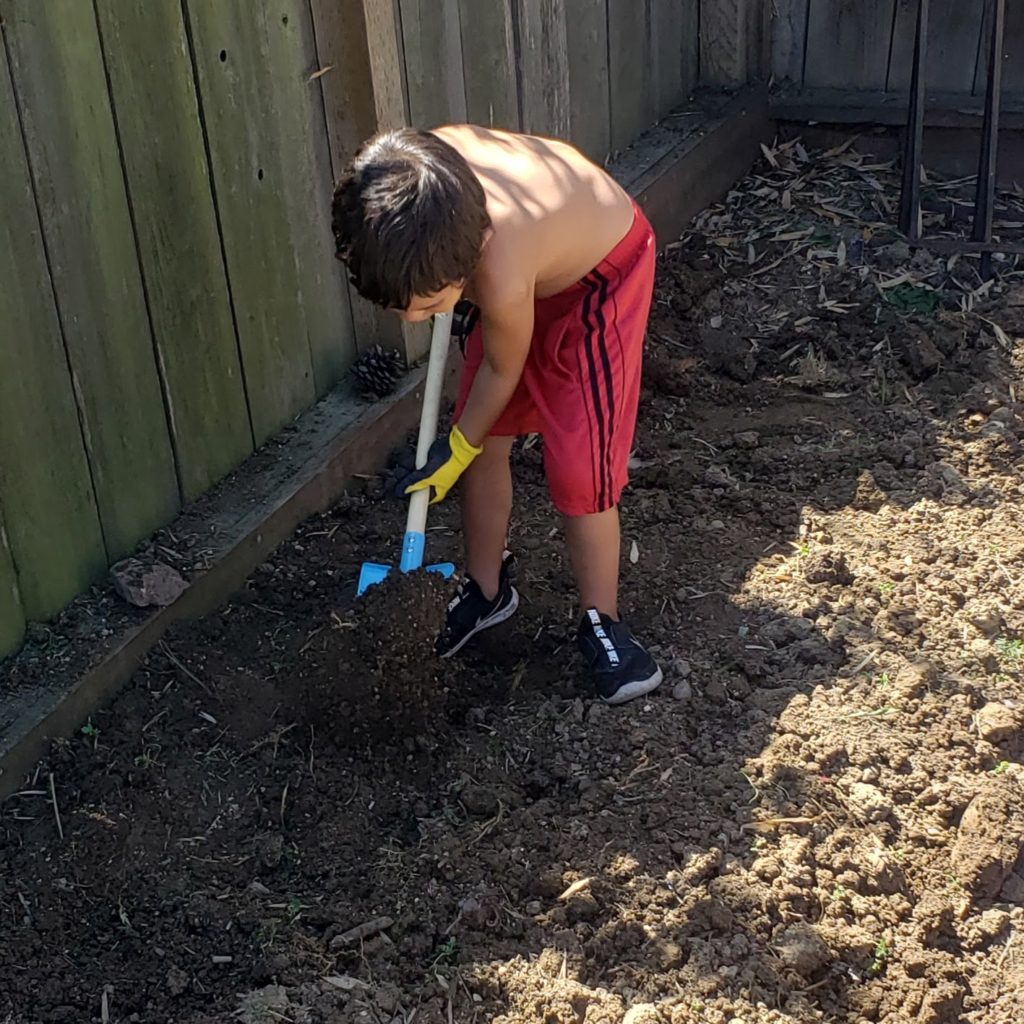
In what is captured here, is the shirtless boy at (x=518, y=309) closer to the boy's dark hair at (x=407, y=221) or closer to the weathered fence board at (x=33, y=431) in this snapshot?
the boy's dark hair at (x=407, y=221)

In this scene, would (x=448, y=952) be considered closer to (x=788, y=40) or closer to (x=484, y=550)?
(x=484, y=550)

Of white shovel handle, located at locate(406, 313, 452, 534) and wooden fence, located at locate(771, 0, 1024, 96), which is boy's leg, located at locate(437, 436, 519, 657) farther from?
wooden fence, located at locate(771, 0, 1024, 96)

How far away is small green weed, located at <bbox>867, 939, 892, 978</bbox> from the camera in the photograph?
2.40 meters

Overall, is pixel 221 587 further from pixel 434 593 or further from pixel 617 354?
pixel 617 354

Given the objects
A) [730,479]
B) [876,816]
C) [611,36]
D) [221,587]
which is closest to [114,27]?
[221,587]

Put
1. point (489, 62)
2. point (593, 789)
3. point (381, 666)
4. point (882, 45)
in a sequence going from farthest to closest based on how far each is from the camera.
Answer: point (882, 45)
point (489, 62)
point (381, 666)
point (593, 789)

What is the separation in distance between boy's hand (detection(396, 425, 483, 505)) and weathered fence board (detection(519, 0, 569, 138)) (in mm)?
1871

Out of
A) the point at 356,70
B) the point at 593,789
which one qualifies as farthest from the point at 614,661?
the point at 356,70

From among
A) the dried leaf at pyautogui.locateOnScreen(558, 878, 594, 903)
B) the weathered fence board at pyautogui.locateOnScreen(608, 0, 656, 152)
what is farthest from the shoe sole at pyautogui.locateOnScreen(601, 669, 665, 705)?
the weathered fence board at pyautogui.locateOnScreen(608, 0, 656, 152)

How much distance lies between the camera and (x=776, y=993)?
2.32 metres

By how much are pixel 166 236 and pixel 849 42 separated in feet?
11.7

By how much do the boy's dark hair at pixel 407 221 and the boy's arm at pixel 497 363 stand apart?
159 millimetres

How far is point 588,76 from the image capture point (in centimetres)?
486

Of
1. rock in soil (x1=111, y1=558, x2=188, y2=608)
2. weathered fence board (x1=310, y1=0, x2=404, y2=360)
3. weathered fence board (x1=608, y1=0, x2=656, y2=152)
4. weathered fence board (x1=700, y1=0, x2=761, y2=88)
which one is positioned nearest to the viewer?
rock in soil (x1=111, y1=558, x2=188, y2=608)
